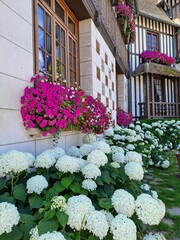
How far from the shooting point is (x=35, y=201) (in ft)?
4.07

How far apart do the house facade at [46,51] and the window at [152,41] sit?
24.6ft

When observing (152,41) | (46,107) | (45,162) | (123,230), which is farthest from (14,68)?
Answer: (152,41)

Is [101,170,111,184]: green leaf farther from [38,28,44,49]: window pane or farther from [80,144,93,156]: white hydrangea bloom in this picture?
[38,28,44,49]: window pane

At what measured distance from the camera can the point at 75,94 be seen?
7.80 feet

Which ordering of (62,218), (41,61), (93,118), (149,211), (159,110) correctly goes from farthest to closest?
(159,110) < (93,118) < (41,61) < (149,211) < (62,218)

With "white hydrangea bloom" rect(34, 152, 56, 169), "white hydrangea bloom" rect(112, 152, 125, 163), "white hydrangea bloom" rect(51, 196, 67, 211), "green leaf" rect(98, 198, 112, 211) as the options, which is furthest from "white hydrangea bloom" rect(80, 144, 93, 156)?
"white hydrangea bloom" rect(51, 196, 67, 211)

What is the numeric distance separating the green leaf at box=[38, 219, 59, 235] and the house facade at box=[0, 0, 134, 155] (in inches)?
32.7

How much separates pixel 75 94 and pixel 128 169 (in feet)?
3.53

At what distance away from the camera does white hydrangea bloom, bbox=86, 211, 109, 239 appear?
107 cm

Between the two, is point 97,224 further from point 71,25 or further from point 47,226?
point 71,25

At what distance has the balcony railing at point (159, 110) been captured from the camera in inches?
394

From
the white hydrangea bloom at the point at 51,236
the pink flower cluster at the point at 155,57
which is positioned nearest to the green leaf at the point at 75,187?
the white hydrangea bloom at the point at 51,236

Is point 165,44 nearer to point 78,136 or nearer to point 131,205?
point 78,136

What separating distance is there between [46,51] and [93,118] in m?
1.03
